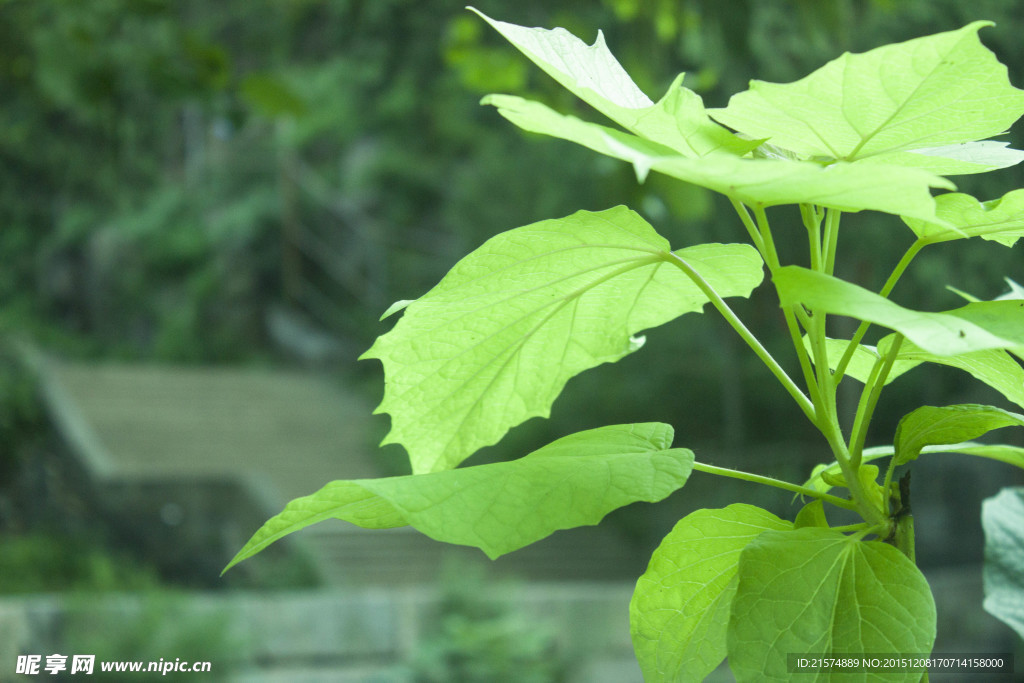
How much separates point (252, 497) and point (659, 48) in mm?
3319

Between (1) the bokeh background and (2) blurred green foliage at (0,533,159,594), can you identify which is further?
(2) blurred green foliage at (0,533,159,594)

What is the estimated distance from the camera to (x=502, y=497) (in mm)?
182

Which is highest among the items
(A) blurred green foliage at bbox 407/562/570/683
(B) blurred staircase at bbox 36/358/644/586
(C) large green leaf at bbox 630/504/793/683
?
(C) large green leaf at bbox 630/504/793/683

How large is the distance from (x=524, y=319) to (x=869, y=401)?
0.10 meters

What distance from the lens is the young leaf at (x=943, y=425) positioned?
0.69 feet

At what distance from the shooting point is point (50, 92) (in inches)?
74.4

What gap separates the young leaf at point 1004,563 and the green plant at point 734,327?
0.10 meters

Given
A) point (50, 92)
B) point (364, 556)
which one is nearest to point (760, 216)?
point (50, 92)

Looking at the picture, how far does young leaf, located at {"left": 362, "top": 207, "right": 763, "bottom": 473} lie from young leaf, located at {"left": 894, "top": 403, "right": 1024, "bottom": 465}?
6 cm

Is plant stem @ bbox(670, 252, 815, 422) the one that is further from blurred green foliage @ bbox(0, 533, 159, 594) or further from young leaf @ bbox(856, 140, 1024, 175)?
blurred green foliage @ bbox(0, 533, 159, 594)

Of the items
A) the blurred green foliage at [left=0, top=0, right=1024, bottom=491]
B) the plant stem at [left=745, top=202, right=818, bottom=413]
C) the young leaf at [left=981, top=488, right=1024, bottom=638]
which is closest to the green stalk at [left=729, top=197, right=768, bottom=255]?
the plant stem at [left=745, top=202, right=818, bottom=413]

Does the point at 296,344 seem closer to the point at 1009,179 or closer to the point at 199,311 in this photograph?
the point at 199,311

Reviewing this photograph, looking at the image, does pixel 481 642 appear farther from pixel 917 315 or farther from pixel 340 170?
pixel 340 170

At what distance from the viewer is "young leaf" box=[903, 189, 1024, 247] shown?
0.22 meters
